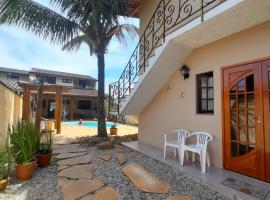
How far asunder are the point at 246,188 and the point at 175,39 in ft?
13.1

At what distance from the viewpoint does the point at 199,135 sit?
544 cm

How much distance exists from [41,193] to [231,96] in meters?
4.96

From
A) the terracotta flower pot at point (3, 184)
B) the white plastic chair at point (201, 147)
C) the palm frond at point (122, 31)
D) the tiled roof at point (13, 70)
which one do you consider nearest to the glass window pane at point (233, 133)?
the white plastic chair at point (201, 147)

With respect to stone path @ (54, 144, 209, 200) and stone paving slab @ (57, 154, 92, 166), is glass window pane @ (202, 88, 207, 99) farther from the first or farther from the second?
stone paving slab @ (57, 154, 92, 166)

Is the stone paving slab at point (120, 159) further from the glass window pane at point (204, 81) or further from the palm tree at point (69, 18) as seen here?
the palm tree at point (69, 18)

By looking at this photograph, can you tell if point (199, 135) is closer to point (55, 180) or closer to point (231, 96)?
point (231, 96)

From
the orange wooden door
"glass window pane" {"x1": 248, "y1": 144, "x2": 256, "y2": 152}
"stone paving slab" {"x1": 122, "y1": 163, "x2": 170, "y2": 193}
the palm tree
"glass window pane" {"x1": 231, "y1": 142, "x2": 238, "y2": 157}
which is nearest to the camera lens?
"stone paving slab" {"x1": 122, "y1": 163, "x2": 170, "y2": 193}

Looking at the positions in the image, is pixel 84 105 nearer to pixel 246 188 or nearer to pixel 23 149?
pixel 23 149

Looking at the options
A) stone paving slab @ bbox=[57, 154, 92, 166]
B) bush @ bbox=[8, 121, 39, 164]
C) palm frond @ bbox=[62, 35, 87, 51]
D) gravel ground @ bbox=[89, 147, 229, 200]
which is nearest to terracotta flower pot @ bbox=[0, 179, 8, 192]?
bush @ bbox=[8, 121, 39, 164]

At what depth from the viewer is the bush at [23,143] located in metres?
4.42

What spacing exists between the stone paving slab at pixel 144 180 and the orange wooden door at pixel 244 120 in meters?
2.04

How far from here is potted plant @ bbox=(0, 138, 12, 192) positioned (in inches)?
146

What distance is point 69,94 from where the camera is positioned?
72.5 ft

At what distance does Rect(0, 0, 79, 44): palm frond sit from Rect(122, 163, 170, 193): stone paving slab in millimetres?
6035
